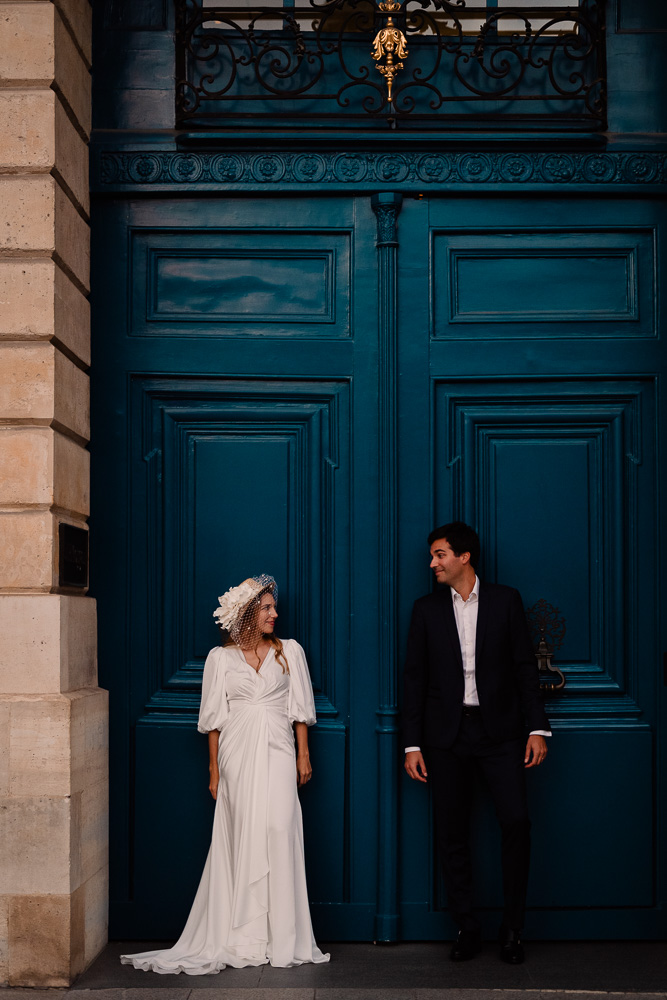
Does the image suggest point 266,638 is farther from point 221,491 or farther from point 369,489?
point 369,489

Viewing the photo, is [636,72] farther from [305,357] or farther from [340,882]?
[340,882]

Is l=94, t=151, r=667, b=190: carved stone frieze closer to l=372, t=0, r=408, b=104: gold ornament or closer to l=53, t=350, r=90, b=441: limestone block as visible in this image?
l=372, t=0, r=408, b=104: gold ornament

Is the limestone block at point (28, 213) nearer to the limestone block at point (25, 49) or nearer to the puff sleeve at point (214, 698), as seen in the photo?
the limestone block at point (25, 49)

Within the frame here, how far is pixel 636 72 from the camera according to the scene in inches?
248

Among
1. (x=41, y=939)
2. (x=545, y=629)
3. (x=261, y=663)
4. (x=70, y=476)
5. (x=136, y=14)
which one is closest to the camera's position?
(x=41, y=939)

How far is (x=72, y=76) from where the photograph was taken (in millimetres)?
5910

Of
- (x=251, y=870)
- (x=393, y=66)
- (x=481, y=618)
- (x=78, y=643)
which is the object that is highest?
(x=393, y=66)

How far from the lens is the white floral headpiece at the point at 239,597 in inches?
227

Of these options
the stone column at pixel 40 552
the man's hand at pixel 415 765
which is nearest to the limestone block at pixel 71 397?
the stone column at pixel 40 552

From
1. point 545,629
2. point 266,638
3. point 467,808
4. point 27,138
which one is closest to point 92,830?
point 266,638

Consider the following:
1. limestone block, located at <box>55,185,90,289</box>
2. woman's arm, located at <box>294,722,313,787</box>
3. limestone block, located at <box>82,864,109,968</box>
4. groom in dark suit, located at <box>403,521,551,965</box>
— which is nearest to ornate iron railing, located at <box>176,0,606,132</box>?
limestone block, located at <box>55,185,90,289</box>

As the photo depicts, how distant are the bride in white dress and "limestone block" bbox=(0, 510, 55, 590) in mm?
956

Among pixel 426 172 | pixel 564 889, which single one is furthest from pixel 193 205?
pixel 564 889

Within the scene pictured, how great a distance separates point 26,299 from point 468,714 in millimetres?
3097
